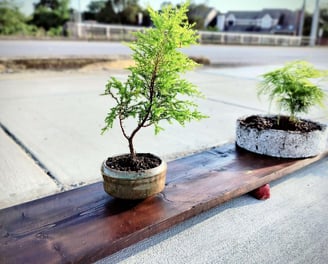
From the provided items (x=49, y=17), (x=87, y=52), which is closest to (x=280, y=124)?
(x=87, y=52)

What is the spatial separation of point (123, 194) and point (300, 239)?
0.86 meters

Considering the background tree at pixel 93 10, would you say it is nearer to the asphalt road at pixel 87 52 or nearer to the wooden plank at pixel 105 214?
the asphalt road at pixel 87 52

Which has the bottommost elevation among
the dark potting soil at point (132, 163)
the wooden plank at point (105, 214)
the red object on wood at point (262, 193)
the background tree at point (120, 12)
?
the red object on wood at point (262, 193)

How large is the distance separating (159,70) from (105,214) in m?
0.69

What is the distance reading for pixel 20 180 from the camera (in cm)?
201

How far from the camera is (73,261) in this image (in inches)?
46.2

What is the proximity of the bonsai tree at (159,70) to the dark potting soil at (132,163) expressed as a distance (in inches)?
9.0

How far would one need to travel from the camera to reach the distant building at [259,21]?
176 feet

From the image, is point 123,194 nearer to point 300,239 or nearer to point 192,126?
point 300,239

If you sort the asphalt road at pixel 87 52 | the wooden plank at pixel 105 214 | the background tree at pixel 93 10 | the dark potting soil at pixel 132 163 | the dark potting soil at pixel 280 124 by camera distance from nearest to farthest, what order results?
the wooden plank at pixel 105 214, the dark potting soil at pixel 132 163, the dark potting soil at pixel 280 124, the asphalt road at pixel 87 52, the background tree at pixel 93 10

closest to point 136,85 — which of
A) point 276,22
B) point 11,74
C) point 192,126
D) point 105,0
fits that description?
point 192,126

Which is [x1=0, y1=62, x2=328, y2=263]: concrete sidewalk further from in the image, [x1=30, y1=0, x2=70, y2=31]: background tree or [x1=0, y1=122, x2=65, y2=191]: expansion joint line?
[x1=30, y1=0, x2=70, y2=31]: background tree

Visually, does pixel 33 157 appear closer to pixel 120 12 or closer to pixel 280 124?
pixel 280 124

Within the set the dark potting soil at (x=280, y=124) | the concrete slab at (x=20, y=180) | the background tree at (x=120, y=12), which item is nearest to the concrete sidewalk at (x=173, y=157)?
the concrete slab at (x=20, y=180)
